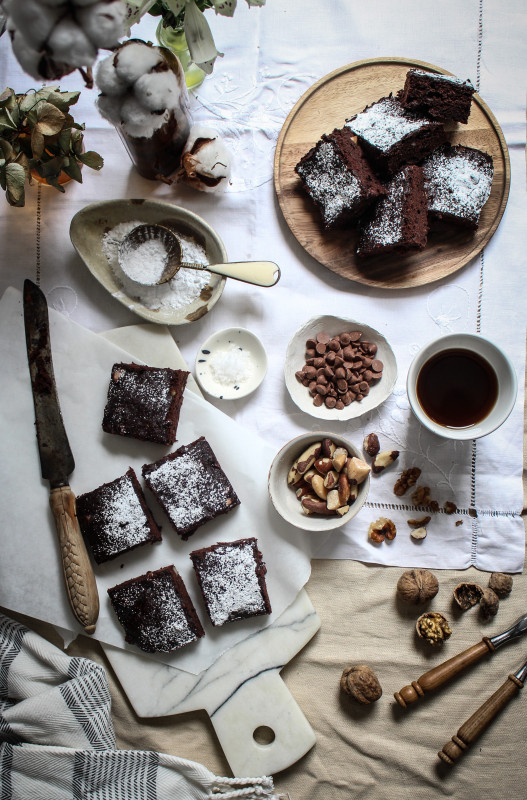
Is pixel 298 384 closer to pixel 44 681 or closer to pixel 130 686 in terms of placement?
pixel 130 686

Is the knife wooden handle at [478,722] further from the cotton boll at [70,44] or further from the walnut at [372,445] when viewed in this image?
the cotton boll at [70,44]

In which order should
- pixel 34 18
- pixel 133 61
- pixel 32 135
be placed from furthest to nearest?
1. pixel 32 135
2. pixel 133 61
3. pixel 34 18

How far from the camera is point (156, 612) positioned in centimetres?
204

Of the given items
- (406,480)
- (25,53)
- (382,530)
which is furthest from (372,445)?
(25,53)

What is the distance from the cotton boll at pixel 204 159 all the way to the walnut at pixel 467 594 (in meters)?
1.72

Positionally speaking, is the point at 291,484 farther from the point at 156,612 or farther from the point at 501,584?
the point at 501,584

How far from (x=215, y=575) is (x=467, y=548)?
93 centimetres

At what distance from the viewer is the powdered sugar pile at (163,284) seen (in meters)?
2.13

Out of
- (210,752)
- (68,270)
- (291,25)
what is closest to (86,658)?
(210,752)

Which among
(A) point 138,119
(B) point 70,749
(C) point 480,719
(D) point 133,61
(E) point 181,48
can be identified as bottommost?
(B) point 70,749

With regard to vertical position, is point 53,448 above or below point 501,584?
above

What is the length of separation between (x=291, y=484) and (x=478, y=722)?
1.07 metres

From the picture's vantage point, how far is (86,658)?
2.10 m

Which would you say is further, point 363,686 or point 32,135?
point 363,686
